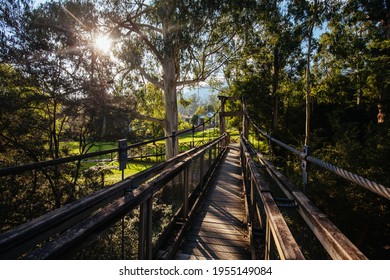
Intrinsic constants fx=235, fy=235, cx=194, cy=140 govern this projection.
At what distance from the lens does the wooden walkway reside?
2129 millimetres

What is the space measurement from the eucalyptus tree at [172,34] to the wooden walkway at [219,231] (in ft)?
10.3

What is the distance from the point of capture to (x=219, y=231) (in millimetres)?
2586

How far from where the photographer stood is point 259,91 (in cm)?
1717

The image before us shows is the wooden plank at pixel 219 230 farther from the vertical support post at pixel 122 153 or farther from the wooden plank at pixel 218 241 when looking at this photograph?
the vertical support post at pixel 122 153

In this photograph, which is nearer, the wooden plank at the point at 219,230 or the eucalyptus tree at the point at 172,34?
the wooden plank at the point at 219,230

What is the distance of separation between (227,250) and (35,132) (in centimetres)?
448

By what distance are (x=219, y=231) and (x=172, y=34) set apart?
21.5 feet

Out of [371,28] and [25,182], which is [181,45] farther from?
[371,28]

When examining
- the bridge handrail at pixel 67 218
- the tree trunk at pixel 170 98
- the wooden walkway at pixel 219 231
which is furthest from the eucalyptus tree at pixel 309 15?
the bridge handrail at pixel 67 218

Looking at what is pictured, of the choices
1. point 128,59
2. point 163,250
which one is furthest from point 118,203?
point 128,59

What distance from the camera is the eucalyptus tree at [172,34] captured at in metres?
6.83

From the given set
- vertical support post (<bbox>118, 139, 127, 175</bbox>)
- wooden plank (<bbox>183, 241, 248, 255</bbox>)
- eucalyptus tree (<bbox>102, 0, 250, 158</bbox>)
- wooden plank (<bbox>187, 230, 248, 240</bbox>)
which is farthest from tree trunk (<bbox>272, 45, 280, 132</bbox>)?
vertical support post (<bbox>118, 139, 127, 175</bbox>)

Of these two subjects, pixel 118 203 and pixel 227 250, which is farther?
pixel 227 250

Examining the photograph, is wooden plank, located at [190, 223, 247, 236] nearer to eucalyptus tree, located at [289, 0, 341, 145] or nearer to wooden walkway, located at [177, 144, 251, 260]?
wooden walkway, located at [177, 144, 251, 260]
